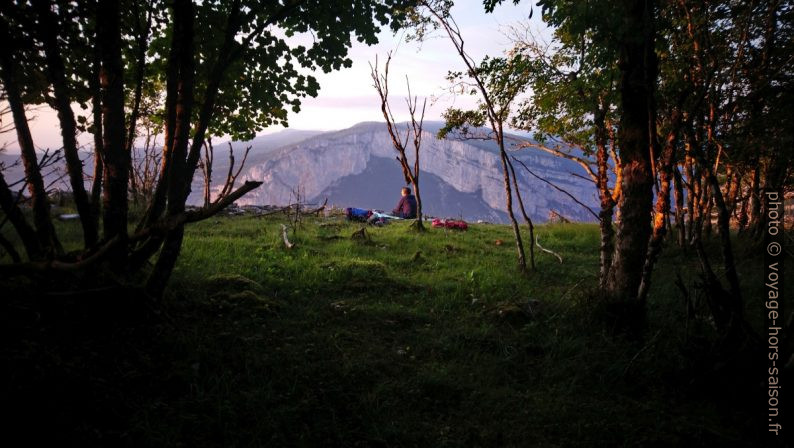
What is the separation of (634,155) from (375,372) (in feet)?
13.7

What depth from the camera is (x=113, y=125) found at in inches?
152

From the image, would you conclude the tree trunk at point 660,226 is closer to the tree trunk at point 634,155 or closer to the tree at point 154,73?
the tree trunk at point 634,155

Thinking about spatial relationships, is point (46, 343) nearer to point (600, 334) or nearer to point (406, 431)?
point (406, 431)

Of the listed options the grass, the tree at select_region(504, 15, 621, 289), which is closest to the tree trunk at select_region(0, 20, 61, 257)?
the grass

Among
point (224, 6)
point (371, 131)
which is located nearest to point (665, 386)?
point (224, 6)

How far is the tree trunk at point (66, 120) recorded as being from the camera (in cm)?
352

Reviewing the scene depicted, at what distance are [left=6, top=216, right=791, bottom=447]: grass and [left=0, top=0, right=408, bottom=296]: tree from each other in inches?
39.0

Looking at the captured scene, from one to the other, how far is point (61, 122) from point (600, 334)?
6866 mm

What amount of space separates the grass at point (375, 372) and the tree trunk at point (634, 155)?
76cm

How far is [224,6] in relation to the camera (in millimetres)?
4723

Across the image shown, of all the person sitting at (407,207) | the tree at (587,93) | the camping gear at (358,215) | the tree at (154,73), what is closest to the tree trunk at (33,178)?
the tree at (154,73)

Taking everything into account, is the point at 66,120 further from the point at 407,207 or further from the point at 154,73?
the point at 407,207

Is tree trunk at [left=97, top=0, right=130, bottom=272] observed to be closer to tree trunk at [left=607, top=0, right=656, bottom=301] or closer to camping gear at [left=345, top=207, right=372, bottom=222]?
tree trunk at [left=607, top=0, right=656, bottom=301]

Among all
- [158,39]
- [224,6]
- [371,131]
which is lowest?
[158,39]
